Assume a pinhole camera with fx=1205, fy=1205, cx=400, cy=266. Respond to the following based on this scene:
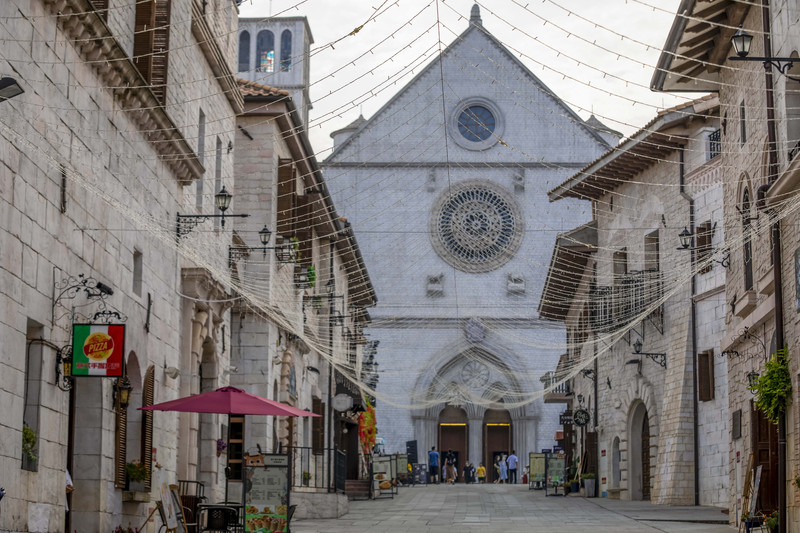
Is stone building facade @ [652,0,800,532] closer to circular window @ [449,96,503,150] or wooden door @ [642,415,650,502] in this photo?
wooden door @ [642,415,650,502]

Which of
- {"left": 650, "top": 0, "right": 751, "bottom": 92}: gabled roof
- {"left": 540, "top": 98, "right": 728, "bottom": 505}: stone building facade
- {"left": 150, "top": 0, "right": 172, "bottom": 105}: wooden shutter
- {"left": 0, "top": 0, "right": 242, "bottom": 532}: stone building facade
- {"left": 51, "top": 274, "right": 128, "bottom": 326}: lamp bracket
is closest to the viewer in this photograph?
{"left": 0, "top": 0, "right": 242, "bottom": 532}: stone building facade

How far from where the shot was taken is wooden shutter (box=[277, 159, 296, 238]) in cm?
2758

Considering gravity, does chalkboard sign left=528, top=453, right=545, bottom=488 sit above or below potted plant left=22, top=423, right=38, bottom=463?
below

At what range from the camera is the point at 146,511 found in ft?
54.9

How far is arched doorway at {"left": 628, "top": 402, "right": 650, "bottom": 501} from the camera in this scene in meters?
31.7

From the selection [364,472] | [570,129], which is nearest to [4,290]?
[364,472]

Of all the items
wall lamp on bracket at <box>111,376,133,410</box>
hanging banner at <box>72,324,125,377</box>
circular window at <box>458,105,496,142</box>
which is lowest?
wall lamp on bracket at <box>111,376,133,410</box>

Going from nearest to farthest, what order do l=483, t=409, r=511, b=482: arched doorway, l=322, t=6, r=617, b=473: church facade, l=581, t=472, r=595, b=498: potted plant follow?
l=581, t=472, r=595, b=498: potted plant < l=322, t=6, r=617, b=473: church facade < l=483, t=409, r=511, b=482: arched doorway

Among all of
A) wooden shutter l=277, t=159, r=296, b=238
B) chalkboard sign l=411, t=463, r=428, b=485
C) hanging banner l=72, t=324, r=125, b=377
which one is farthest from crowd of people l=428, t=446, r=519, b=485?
hanging banner l=72, t=324, r=125, b=377

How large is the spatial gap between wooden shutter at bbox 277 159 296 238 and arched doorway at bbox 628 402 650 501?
10939mm

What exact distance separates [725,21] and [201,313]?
32.3ft

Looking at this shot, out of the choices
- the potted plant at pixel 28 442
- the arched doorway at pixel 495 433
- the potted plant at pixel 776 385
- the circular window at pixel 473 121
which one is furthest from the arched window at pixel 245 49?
the potted plant at pixel 28 442

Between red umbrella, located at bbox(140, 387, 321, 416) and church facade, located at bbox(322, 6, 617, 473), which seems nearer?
red umbrella, located at bbox(140, 387, 321, 416)

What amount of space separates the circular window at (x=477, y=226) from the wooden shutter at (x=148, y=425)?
34.4 m
